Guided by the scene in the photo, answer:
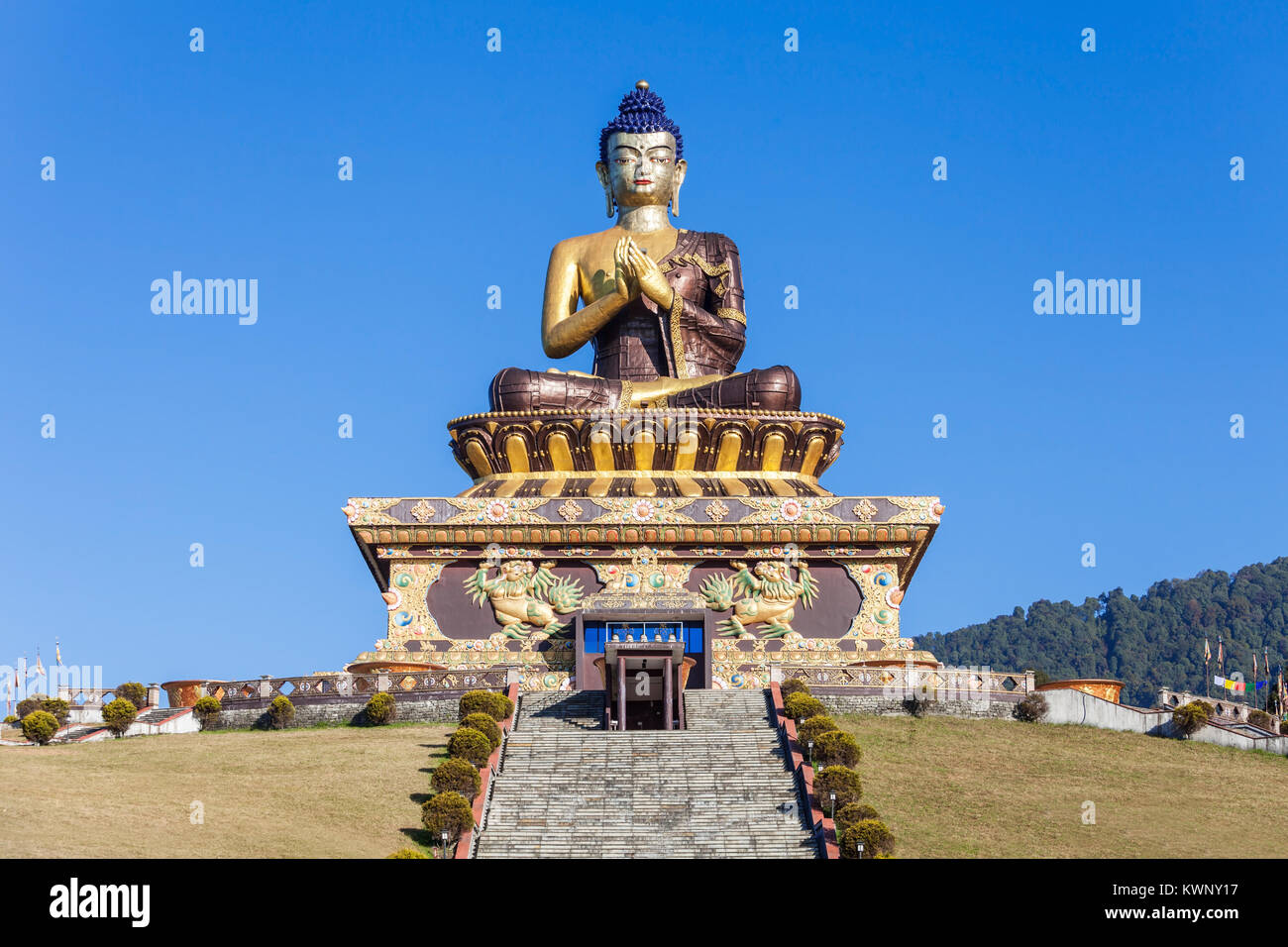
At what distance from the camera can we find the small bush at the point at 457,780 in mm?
20703

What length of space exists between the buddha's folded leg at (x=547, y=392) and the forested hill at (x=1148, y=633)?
49898mm

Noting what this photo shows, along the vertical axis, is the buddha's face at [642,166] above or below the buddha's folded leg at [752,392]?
above

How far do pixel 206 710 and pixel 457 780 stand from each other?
6.63 meters

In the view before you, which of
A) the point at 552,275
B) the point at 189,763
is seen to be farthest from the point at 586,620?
the point at 552,275

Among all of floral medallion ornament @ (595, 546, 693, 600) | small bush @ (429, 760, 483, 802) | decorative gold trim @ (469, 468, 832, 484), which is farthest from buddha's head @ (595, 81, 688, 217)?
small bush @ (429, 760, 483, 802)

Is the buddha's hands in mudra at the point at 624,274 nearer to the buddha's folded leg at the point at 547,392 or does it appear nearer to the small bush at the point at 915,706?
the buddha's folded leg at the point at 547,392

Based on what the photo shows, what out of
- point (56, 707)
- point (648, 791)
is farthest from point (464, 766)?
point (56, 707)

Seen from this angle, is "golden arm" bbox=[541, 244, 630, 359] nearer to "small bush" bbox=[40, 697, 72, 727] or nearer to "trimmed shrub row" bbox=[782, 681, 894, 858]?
"trimmed shrub row" bbox=[782, 681, 894, 858]

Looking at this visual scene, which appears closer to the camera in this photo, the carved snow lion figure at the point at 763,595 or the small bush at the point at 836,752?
the small bush at the point at 836,752

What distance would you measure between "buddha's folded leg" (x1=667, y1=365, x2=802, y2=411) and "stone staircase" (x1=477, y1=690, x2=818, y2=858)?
8.08 metres

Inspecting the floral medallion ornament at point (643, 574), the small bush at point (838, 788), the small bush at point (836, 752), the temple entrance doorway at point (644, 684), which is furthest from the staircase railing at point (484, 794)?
the floral medallion ornament at point (643, 574)

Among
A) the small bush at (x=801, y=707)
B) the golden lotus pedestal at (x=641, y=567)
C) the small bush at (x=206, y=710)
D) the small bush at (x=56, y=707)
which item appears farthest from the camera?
the golden lotus pedestal at (x=641, y=567)

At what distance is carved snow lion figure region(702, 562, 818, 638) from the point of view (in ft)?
95.8

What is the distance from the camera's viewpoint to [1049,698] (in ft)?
84.3
